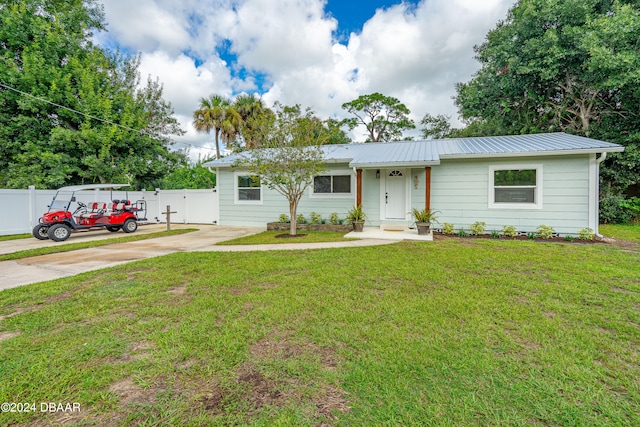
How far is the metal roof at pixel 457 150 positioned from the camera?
7.79 meters

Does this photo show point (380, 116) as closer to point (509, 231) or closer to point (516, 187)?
point (516, 187)

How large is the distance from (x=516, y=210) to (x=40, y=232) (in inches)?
570

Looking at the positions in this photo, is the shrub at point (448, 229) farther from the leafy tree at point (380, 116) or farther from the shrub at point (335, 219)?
the leafy tree at point (380, 116)

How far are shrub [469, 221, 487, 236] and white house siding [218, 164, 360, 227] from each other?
394 cm

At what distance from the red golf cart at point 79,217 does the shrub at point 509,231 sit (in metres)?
12.2

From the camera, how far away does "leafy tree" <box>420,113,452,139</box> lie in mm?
21844

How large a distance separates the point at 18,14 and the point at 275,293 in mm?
17703

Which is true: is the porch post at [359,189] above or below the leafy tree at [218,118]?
below

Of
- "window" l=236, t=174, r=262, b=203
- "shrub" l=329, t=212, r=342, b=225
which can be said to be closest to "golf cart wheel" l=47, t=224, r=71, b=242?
"window" l=236, t=174, r=262, b=203

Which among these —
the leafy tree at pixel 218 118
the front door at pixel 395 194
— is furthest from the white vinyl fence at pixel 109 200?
the front door at pixel 395 194

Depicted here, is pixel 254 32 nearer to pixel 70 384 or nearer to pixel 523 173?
pixel 523 173

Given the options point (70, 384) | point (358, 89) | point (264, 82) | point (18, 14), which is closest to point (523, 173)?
point (70, 384)

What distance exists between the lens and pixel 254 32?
1159cm

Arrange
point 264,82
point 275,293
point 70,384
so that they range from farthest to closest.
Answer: point 264,82, point 275,293, point 70,384
